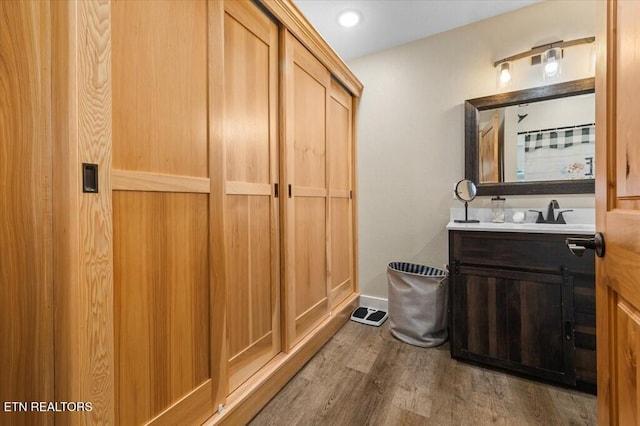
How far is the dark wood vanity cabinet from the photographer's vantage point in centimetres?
147

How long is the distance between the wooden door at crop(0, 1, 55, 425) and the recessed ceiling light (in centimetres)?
181

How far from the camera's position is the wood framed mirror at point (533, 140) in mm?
1832

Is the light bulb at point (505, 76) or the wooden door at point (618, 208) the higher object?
the light bulb at point (505, 76)

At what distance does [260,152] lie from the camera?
4.91ft

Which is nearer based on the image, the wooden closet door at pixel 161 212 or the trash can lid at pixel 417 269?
the wooden closet door at pixel 161 212

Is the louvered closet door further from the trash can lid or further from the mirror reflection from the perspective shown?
the mirror reflection

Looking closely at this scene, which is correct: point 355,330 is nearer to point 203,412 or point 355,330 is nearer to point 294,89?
point 203,412

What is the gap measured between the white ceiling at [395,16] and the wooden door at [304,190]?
345 mm

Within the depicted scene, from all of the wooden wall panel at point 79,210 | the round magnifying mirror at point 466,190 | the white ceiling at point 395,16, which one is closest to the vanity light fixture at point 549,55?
the white ceiling at point 395,16

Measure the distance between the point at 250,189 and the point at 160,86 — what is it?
591 millimetres

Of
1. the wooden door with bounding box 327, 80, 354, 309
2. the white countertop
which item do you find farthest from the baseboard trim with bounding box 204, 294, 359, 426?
the white countertop

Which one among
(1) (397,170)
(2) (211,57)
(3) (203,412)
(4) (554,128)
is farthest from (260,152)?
(4) (554,128)

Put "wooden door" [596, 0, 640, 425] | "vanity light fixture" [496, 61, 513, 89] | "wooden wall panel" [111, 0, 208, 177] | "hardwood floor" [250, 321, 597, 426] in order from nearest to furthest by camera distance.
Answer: "wooden door" [596, 0, 640, 425] → "wooden wall panel" [111, 0, 208, 177] → "hardwood floor" [250, 321, 597, 426] → "vanity light fixture" [496, 61, 513, 89]

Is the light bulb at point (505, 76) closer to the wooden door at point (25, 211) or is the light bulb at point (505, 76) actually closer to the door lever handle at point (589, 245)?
the door lever handle at point (589, 245)
